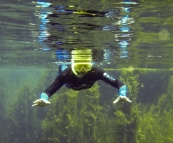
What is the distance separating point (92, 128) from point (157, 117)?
Answer: 842 cm

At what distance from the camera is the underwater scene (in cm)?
1080

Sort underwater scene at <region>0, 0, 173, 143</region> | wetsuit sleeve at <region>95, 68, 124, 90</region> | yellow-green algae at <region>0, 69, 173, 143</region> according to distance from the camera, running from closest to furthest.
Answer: underwater scene at <region>0, 0, 173, 143</region>, wetsuit sleeve at <region>95, 68, 124, 90</region>, yellow-green algae at <region>0, 69, 173, 143</region>

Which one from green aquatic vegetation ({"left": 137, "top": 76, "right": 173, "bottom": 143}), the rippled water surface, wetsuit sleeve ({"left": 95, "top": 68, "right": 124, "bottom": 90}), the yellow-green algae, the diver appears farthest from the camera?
green aquatic vegetation ({"left": 137, "top": 76, "right": 173, "bottom": 143})

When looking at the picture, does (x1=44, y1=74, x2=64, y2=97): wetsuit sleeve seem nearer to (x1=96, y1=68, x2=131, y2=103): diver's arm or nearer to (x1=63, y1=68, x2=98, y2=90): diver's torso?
(x1=63, y1=68, x2=98, y2=90): diver's torso

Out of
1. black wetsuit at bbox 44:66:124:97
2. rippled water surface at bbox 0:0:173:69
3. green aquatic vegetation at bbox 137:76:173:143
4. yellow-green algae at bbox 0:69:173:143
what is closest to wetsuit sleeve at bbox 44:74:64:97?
black wetsuit at bbox 44:66:124:97

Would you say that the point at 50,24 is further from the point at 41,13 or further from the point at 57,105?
the point at 57,105

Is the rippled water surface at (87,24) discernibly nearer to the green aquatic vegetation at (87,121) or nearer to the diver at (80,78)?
the diver at (80,78)

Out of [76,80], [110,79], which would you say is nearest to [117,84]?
[110,79]

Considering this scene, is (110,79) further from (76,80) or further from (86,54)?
(86,54)

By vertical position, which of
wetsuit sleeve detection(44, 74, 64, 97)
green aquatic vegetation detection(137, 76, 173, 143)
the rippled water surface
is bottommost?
green aquatic vegetation detection(137, 76, 173, 143)

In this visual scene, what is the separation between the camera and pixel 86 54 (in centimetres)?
2141

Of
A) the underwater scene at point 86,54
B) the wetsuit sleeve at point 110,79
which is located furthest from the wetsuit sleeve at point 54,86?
the wetsuit sleeve at point 110,79

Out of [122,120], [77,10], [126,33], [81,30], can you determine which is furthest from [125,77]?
[77,10]

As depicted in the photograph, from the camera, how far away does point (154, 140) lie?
23828 millimetres
